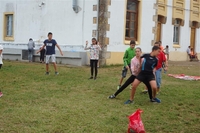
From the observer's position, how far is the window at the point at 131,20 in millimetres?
19484

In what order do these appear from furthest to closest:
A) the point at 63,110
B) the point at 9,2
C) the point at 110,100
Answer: the point at 9,2
the point at 110,100
the point at 63,110

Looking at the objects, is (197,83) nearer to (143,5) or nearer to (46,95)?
(46,95)

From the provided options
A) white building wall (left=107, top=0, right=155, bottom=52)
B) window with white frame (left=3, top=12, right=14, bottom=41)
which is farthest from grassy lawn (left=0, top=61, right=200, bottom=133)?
window with white frame (left=3, top=12, right=14, bottom=41)

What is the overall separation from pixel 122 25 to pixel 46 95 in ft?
33.8

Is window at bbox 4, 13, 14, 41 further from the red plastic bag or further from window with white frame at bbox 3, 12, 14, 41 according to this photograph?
the red plastic bag

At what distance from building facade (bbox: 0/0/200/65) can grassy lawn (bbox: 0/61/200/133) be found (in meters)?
6.72

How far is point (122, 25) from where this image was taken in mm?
A: 18969

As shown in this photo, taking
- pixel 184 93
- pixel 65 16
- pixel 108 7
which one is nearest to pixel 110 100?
pixel 184 93

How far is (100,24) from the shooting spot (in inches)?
714

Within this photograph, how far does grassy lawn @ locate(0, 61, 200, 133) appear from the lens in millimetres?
6684

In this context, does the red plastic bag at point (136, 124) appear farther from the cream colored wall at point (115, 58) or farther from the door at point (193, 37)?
the door at point (193, 37)

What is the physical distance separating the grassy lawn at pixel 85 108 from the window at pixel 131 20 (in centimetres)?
796

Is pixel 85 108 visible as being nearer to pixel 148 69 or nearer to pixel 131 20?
pixel 148 69

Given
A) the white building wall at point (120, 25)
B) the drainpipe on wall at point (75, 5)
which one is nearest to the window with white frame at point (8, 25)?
the drainpipe on wall at point (75, 5)
